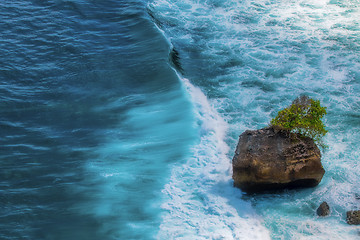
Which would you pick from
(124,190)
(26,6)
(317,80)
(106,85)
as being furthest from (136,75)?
(26,6)

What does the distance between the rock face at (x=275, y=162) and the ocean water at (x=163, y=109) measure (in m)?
0.62

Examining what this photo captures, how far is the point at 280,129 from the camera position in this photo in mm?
12898

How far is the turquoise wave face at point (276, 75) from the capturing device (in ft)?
41.0

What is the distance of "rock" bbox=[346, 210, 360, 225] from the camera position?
39.5ft

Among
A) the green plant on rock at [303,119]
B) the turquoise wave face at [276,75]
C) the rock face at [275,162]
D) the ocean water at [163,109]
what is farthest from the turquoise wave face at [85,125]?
the green plant on rock at [303,119]

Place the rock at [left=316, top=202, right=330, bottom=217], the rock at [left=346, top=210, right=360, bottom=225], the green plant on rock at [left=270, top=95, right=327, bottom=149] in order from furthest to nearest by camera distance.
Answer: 1. the green plant on rock at [left=270, top=95, right=327, bottom=149]
2. the rock at [left=316, top=202, right=330, bottom=217]
3. the rock at [left=346, top=210, right=360, bottom=225]

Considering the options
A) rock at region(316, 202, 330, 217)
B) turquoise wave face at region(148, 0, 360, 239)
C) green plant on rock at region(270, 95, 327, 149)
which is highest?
green plant on rock at region(270, 95, 327, 149)

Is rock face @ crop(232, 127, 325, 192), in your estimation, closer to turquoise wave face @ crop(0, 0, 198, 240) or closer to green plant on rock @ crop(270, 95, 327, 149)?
green plant on rock @ crop(270, 95, 327, 149)

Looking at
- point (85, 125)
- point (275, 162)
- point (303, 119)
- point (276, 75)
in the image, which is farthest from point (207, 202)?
point (276, 75)

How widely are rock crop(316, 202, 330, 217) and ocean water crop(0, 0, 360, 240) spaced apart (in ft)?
0.61

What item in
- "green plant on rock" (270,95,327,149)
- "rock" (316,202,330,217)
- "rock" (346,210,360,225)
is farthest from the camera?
"green plant on rock" (270,95,327,149)

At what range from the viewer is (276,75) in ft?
62.3

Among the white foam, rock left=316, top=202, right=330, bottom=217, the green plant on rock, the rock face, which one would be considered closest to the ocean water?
the white foam

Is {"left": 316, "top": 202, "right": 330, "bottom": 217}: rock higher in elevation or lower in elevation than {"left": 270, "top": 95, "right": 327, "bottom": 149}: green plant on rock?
lower
